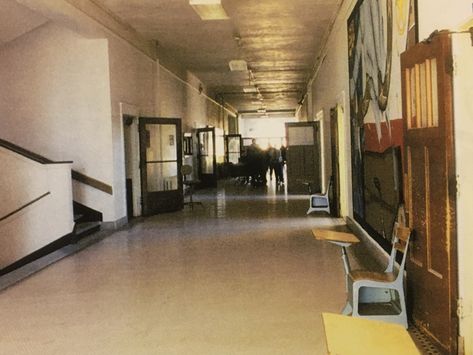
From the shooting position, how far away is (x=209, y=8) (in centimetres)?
843

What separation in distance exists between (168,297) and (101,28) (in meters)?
5.52

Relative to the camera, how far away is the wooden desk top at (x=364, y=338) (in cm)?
228

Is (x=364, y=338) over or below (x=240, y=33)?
below

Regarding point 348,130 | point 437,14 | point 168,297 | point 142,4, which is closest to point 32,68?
point 142,4

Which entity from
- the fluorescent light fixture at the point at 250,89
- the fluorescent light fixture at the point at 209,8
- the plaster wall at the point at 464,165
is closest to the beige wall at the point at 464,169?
the plaster wall at the point at 464,165

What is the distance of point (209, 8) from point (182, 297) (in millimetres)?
4425

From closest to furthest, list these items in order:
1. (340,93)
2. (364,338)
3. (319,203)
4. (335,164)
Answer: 1. (364,338)
2. (340,93)
3. (335,164)
4. (319,203)

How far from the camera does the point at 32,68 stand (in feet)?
34.0

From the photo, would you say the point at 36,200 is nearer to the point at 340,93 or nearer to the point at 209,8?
the point at 209,8

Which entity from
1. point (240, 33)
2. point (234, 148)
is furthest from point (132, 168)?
point (234, 148)

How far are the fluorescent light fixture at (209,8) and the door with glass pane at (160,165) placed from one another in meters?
3.79

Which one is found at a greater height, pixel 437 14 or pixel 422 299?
pixel 437 14

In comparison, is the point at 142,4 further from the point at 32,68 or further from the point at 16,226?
the point at 16,226

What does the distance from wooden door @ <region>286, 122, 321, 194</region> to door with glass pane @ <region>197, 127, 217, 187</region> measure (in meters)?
3.47
